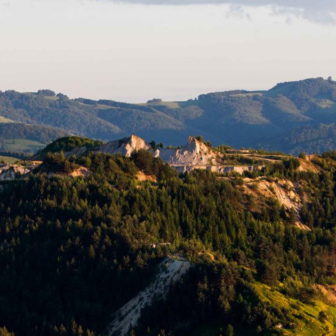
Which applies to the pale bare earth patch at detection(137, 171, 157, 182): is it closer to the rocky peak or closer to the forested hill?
the forested hill

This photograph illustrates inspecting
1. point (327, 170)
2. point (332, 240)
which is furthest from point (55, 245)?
point (327, 170)

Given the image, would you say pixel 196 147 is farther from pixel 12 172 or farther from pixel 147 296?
pixel 147 296

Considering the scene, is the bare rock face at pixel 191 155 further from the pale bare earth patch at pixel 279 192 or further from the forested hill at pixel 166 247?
the pale bare earth patch at pixel 279 192

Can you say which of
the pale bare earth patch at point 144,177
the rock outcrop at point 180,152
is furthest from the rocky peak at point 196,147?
the pale bare earth patch at point 144,177

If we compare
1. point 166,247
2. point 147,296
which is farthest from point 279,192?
point 147,296

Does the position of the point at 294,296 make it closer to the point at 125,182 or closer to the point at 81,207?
the point at 81,207

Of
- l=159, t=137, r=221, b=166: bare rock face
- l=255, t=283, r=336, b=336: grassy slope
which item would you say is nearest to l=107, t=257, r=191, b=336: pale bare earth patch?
l=255, t=283, r=336, b=336: grassy slope
